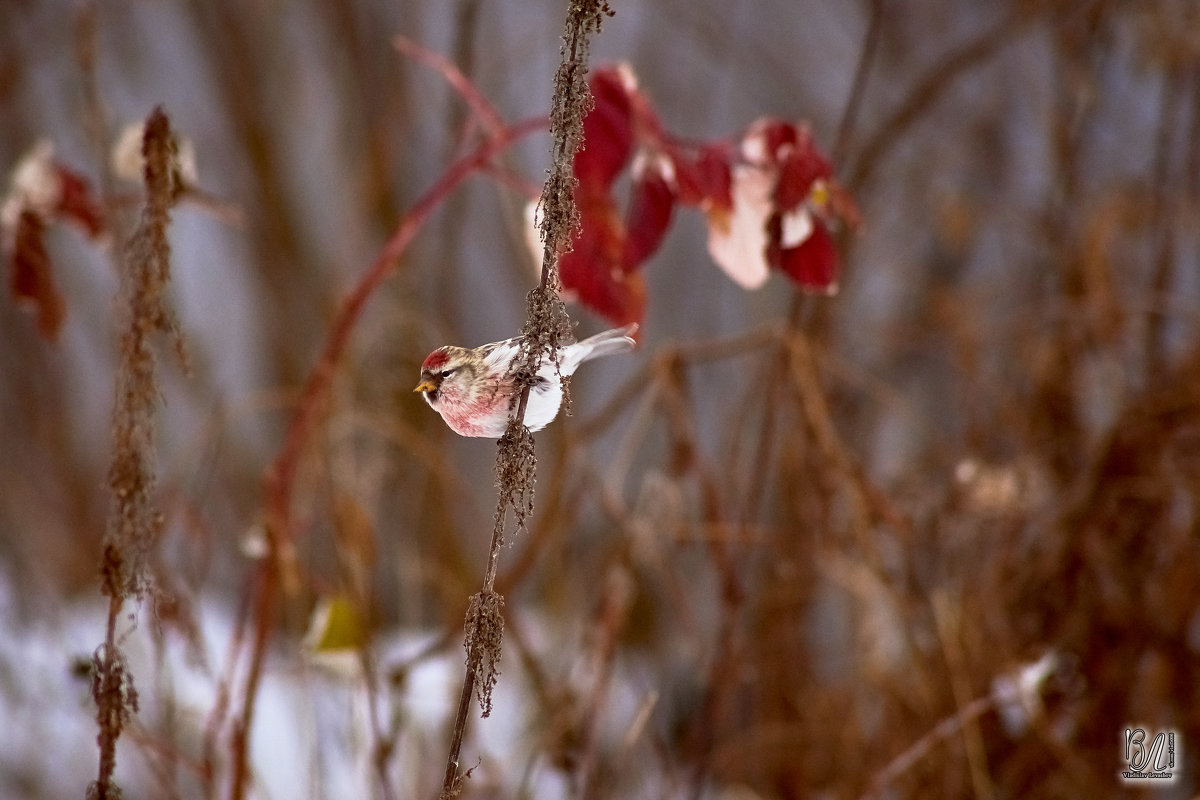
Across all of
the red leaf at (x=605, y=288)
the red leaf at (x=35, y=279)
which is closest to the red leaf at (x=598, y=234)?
the red leaf at (x=605, y=288)

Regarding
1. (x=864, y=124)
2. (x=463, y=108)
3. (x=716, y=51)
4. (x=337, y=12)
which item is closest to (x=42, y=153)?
(x=463, y=108)

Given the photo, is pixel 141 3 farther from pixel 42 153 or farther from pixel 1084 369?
pixel 1084 369

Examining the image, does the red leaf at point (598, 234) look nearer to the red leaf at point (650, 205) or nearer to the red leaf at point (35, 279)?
the red leaf at point (650, 205)

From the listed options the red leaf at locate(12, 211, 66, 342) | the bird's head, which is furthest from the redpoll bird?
the red leaf at locate(12, 211, 66, 342)

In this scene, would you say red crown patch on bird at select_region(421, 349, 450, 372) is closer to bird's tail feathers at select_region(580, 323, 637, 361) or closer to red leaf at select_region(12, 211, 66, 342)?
bird's tail feathers at select_region(580, 323, 637, 361)

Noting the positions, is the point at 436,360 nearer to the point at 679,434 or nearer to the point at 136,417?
the point at 136,417

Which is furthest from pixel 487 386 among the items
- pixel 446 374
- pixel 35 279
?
pixel 35 279

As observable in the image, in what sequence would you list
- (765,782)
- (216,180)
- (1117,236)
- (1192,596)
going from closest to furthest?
(1192,596), (765,782), (1117,236), (216,180)
